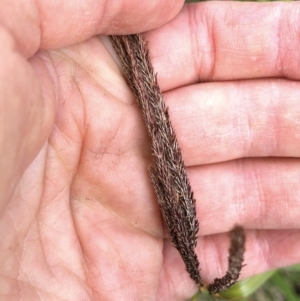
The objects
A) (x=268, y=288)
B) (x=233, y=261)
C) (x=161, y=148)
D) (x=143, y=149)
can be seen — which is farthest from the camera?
(x=268, y=288)

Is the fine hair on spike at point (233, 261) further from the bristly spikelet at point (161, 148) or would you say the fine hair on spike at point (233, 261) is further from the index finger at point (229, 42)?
the index finger at point (229, 42)

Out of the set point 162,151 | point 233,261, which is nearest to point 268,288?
point 233,261

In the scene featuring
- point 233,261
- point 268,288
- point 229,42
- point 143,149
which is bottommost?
point 268,288

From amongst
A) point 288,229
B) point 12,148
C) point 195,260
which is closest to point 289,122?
point 288,229

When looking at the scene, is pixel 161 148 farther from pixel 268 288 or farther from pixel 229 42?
pixel 268 288

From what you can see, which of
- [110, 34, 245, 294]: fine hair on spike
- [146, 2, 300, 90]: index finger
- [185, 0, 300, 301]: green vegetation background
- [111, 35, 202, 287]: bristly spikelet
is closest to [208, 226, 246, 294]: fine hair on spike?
[110, 34, 245, 294]: fine hair on spike

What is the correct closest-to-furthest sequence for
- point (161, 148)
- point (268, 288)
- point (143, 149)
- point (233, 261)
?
point (233, 261) < point (161, 148) < point (143, 149) < point (268, 288)

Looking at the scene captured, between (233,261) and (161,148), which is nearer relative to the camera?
(233,261)

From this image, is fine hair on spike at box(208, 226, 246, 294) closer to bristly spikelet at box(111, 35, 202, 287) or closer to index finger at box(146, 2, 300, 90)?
bristly spikelet at box(111, 35, 202, 287)

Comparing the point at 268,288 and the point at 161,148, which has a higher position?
the point at 161,148
